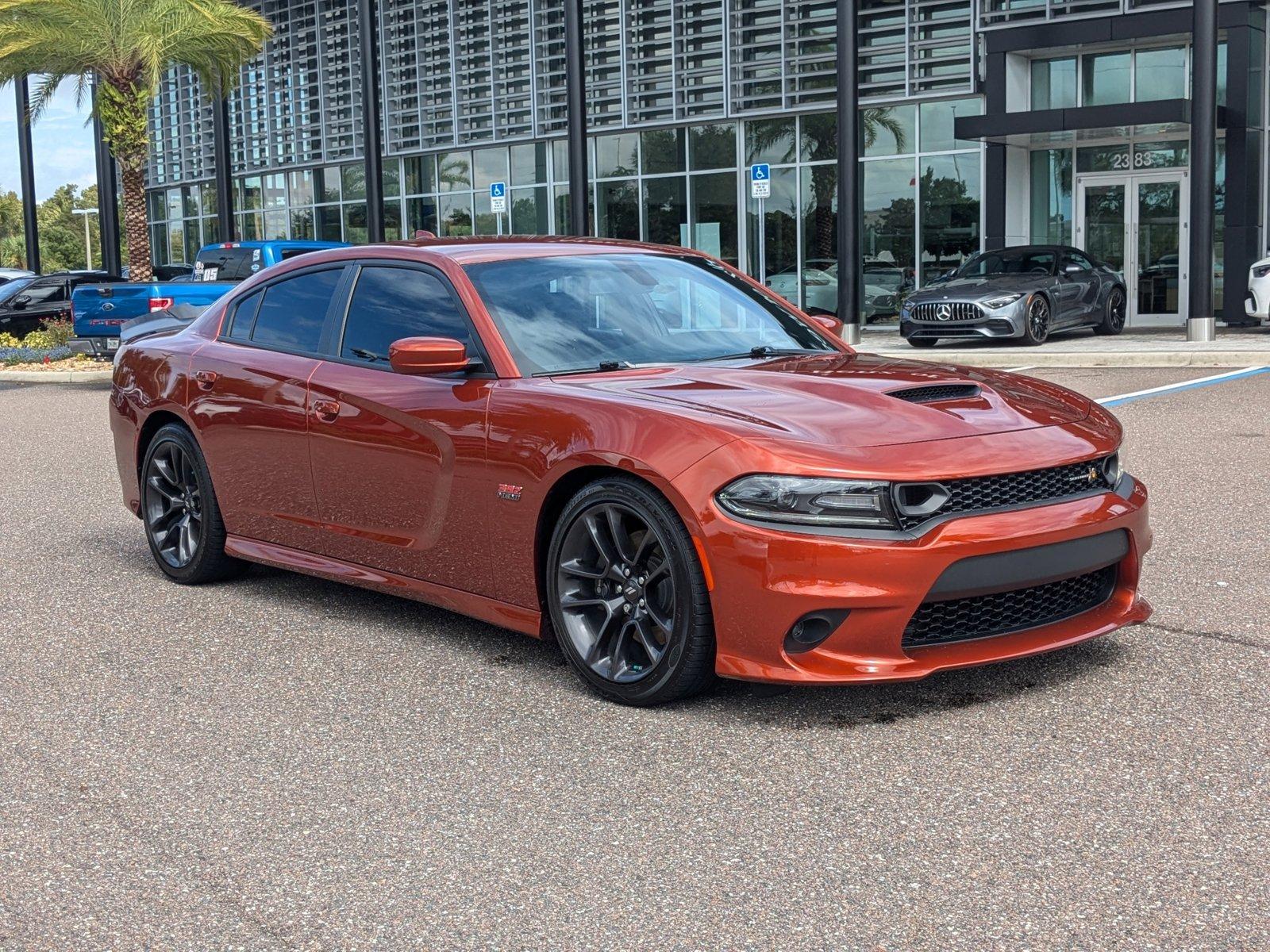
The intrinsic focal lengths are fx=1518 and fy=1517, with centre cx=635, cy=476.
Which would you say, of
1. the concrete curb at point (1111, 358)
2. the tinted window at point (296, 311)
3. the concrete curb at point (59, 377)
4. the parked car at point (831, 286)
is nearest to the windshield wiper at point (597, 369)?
the tinted window at point (296, 311)

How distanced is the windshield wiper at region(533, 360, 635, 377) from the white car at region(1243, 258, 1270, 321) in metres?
18.1

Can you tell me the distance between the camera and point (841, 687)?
4.99 m

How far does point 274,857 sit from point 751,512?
1644mm

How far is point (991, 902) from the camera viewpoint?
331 centimetres

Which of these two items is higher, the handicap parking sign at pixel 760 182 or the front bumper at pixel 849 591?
the handicap parking sign at pixel 760 182

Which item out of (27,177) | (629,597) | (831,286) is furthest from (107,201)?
(629,597)

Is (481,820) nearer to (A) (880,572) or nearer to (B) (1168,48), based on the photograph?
(A) (880,572)

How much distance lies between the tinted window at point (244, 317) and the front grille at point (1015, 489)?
3469 mm

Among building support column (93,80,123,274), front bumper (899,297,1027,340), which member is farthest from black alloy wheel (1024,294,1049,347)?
building support column (93,80,123,274)

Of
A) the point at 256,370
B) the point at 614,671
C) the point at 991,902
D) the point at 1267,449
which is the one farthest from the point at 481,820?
the point at 1267,449

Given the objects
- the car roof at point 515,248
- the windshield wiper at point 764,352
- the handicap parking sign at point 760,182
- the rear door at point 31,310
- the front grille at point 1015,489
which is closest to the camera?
the front grille at point 1015,489

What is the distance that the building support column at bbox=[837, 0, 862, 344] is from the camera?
23672 millimetres

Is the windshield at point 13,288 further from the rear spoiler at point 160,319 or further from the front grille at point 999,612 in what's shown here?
the front grille at point 999,612

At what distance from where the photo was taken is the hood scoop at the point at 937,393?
4.90 meters
